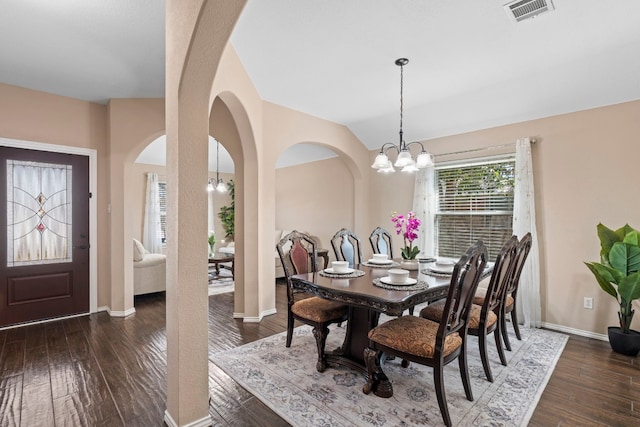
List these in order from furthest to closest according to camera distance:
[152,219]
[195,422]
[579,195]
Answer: [152,219] → [579,195] → [195,422]

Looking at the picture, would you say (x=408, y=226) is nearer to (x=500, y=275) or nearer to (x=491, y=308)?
(x=500, y=275)

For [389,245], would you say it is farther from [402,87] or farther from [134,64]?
[134,64]

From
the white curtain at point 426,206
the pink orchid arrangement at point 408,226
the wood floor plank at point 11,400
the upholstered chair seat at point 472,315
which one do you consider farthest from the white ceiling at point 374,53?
the wood floor plank at point 11,400

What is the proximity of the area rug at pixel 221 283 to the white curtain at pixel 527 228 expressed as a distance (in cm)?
433

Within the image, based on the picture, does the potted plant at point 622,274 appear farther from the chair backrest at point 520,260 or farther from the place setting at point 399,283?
the place setting at point 399,283

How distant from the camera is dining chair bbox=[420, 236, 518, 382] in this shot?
2.49 meters

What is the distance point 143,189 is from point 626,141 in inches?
332

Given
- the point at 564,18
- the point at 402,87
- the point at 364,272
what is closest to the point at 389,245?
the point at 364,272

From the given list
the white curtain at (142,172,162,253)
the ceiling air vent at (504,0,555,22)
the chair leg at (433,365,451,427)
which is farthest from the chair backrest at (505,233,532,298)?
the white curtain at (142,172,162,253)

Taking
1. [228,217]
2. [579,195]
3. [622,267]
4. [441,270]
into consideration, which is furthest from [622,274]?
[228,217]

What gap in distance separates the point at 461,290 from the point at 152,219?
7.22 meters

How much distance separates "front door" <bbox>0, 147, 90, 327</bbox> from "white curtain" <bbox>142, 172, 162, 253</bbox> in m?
3.22

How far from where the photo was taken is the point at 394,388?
2410mm

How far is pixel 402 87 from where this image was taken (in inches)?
146
